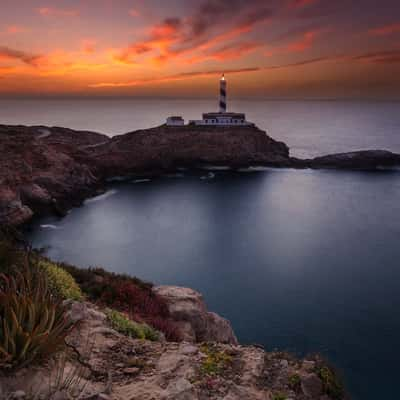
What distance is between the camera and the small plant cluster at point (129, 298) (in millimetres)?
9717

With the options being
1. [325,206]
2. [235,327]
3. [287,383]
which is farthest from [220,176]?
[287,383]

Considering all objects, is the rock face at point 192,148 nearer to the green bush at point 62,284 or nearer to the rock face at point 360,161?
the rock face at point 360,161

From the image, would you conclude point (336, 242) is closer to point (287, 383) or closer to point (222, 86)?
point (287, 383)

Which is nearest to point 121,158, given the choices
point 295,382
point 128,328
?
point 128,328

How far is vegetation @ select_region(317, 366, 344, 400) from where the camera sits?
5.69m

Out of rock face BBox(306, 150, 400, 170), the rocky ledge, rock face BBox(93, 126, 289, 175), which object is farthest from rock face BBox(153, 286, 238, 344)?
rock face BBox(306, 150, 400, 170)

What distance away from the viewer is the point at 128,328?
24.7 ft

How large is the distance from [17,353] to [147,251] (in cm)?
3000

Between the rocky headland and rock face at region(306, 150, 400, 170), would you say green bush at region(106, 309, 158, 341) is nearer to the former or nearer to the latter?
the rocky headland

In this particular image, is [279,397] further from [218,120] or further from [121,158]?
[218,120]

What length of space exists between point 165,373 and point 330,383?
2.79 meters

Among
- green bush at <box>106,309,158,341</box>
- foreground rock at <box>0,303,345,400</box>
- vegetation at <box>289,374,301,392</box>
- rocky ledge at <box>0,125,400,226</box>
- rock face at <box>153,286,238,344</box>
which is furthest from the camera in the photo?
rocky ledge at <box>0,125,400,226</box>

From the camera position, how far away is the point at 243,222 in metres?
44.5

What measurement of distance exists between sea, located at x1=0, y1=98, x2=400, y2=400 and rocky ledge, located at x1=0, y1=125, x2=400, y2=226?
169 inches
